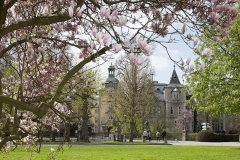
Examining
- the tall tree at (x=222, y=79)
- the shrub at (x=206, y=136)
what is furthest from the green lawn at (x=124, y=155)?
the shrub at (x=206, y=136)

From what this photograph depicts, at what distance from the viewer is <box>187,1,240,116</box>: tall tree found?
2256cm

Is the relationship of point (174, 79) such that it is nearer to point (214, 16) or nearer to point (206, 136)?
point (206, 136)

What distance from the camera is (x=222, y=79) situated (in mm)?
23359

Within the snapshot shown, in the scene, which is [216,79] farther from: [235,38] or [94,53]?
[94,53]

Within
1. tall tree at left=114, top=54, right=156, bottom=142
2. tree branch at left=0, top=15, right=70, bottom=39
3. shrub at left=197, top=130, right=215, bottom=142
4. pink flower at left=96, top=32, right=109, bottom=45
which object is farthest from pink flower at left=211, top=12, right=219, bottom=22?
shrub at left=197, top=130, right=215, bottom=142

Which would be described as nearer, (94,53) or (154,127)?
(94,53)

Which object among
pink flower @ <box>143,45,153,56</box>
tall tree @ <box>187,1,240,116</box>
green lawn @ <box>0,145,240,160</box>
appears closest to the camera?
pink flower @ <box>143,45,153,56</box>

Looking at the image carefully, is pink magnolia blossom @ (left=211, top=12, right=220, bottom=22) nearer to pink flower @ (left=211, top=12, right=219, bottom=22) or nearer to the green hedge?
pink flower @ (left=211, top=12, right=219, bottom=22)

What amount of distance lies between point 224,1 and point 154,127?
163 ft

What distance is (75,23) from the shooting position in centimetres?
597

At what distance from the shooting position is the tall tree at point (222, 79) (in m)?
22.6

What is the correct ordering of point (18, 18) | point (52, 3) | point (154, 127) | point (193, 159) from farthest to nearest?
point (154, 127)
point (193, 159)
point (18, 18)
point (52, 3)

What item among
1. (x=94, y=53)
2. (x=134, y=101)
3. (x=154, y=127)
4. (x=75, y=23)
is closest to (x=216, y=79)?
(x=134, y=101)

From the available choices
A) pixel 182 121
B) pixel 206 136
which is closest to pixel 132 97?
pixel 206 136
